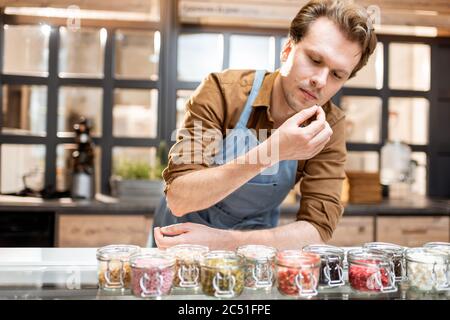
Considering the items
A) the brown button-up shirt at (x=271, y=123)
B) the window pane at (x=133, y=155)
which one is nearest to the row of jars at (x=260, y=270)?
the brown button-up shirt at (x=271, y=123)

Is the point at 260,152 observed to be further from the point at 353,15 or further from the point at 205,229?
the point at 353,15

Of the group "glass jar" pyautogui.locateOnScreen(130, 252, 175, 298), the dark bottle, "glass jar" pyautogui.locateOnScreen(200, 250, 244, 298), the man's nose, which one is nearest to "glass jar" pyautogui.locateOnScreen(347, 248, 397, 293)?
"glass jar" pyautogui.locateOnScreen(200, 250, 244, 298)

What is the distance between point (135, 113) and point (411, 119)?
2.18 m

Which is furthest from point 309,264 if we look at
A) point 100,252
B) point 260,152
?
point 100,252

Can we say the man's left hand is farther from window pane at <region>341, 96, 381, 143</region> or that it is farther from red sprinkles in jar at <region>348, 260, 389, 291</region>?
window pane at <region>341, 96, 381, 143</region>

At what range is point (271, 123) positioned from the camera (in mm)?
1617

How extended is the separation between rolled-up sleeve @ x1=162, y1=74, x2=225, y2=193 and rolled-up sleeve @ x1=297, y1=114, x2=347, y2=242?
0.33 meters

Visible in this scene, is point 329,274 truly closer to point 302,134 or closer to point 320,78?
point 302,134

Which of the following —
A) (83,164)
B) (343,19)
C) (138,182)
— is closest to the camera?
(343,19)

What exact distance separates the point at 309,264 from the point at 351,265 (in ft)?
0.38

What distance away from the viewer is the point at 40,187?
3.55 m

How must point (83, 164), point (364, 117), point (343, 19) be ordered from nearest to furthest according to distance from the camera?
1. point (343, 19)
2. point (83, 164)
3. point (364, 117)

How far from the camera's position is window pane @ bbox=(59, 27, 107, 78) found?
365cm

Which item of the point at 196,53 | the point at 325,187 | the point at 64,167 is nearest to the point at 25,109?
the point at 64,167
